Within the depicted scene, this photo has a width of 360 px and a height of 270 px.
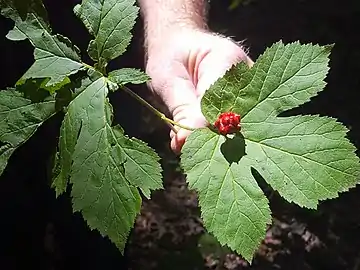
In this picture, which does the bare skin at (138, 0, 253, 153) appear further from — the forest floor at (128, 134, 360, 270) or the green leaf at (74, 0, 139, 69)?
the forest floor at (128, 134, 360, 270)

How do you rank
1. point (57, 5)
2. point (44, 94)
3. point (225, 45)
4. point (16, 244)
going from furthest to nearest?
point (16, 244) → point (57, 5) → point (225, 45) → point (44, 94)

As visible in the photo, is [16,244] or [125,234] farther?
[16,244]

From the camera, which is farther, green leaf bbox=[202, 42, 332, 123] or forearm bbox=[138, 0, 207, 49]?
forearm bbox=[138, 0, 207, 49]

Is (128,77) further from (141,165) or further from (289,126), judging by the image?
(289,126)

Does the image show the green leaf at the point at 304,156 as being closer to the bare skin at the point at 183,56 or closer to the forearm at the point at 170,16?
the bare skin at the point at 183,56

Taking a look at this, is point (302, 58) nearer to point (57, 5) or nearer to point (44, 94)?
point (44, 94)

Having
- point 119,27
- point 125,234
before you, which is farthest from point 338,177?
point 119,27

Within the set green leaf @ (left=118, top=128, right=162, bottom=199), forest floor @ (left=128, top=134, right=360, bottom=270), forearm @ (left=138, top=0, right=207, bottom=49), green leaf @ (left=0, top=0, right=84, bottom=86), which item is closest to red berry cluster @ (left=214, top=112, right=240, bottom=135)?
green leaf @ (left=118, top=128, right=162, bottom=199)
